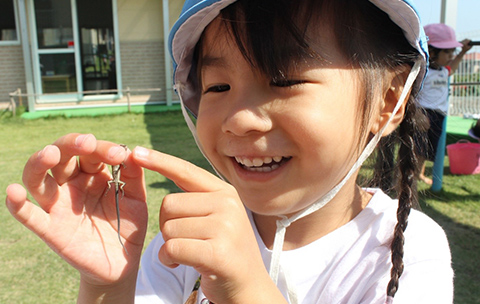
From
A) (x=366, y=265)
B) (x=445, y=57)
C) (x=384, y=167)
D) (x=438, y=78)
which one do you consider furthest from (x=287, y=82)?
(x=445, y=57)

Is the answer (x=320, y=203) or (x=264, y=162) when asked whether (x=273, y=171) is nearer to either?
(x=264, y=162)

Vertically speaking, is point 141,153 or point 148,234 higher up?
point 141,153

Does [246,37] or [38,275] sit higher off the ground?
[246,37]

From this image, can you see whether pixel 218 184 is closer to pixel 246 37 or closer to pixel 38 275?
pixel 246 37

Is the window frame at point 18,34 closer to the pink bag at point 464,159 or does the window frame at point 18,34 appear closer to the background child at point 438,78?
the background child at point 438,78

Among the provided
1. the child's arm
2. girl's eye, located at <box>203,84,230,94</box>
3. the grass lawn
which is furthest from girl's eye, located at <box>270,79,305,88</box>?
the child's arm

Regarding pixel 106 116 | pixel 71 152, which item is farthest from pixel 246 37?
pixel 106 116

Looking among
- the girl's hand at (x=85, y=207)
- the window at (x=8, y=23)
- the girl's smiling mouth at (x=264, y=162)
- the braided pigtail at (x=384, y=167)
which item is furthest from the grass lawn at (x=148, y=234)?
the window at (x=8, y=23)
